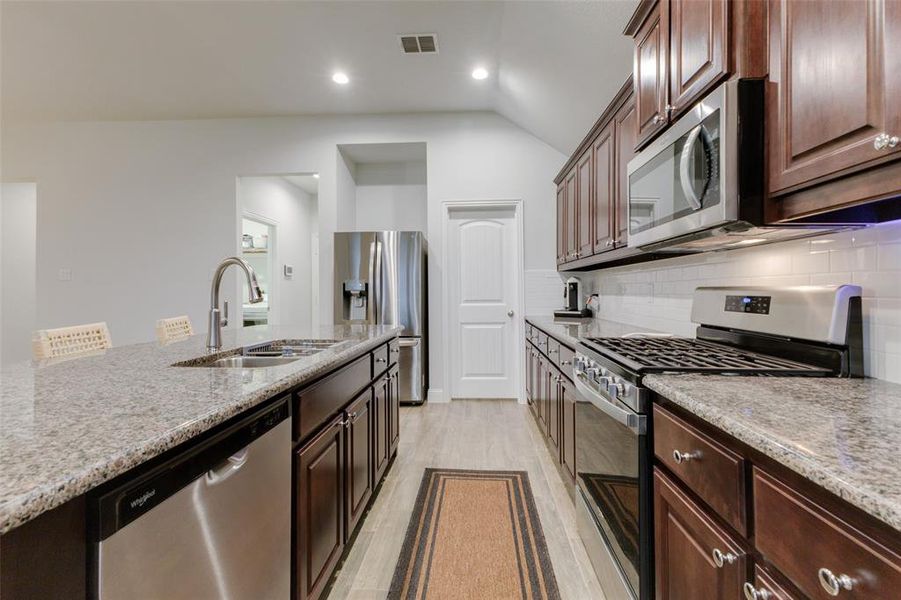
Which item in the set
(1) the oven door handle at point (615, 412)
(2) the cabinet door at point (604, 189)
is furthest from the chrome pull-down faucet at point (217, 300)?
(2) the cabinet door at point (604, 189)

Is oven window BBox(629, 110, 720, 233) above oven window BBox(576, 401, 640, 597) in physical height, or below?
above

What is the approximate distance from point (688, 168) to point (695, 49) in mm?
393

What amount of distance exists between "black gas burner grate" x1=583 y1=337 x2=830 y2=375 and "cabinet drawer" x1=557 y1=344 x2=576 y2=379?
12.0 inches

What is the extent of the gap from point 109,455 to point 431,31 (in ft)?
10.7

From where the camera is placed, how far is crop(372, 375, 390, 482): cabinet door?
1993 mm

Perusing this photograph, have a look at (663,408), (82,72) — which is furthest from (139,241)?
(663,408)

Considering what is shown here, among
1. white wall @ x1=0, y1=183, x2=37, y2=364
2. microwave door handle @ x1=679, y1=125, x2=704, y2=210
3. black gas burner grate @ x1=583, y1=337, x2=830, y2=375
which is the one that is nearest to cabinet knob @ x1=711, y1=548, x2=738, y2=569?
black gas burner grate @ x1=583, y1=337, x2=830, y2=375

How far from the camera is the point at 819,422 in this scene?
2.32ft

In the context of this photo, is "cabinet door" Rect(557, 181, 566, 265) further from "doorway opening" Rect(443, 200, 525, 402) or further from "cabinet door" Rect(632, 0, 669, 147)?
"cabinet door" Rect(632, 0, 669, 147)

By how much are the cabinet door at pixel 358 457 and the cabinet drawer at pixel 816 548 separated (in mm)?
1298

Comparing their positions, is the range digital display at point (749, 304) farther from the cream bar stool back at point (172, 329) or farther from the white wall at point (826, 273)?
the cream bar stool back at point (172, 329)

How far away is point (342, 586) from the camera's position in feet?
4.86

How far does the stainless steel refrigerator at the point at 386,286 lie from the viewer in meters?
3.76

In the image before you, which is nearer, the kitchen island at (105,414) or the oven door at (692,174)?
the kitchen island at (105,414)
